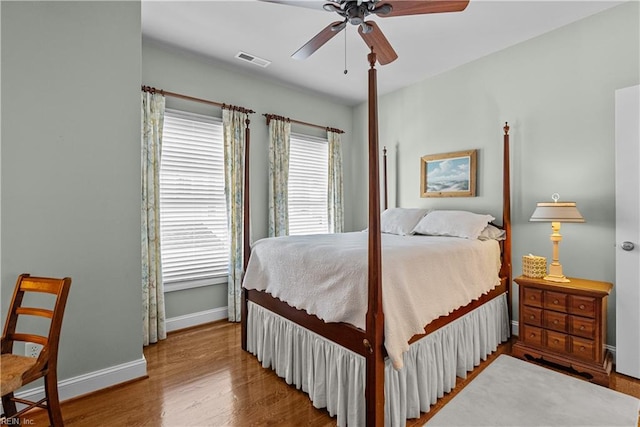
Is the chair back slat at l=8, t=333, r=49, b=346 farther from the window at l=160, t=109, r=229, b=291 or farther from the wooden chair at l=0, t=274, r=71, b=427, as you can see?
the window at l=160, t=109, r=229, b=291

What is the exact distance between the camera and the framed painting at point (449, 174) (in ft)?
11.3

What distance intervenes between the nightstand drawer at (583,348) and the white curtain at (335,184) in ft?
9.60

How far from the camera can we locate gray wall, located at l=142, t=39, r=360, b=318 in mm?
3137

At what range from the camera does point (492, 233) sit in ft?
9.80

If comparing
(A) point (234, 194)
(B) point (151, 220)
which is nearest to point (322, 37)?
(A) point (234, 194)

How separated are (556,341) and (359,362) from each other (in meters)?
1.85

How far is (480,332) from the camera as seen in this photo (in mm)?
2559

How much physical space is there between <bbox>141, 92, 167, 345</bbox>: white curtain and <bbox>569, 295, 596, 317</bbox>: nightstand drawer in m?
3.60

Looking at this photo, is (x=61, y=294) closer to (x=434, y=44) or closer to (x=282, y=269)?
(x=282, y=269)

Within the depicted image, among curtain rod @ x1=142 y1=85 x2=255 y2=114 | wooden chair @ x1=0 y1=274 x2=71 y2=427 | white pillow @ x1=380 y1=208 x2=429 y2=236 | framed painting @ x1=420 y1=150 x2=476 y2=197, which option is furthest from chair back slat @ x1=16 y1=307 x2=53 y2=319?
framed painting @ x1=420 y1=150 x2=476 y2=197

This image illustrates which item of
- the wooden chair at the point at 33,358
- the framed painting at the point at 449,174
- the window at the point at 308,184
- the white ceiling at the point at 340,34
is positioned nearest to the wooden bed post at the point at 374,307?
the white ceiling at the point at 340,34

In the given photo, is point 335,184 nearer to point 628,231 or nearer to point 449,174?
point 449,174

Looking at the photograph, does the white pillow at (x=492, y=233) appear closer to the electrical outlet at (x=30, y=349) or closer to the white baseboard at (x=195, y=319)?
the white baseboard at (x=195, y=319)

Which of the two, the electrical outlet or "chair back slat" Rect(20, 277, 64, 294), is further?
the electrical outlet
